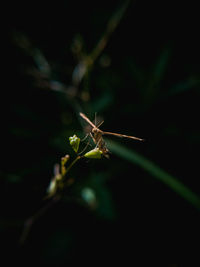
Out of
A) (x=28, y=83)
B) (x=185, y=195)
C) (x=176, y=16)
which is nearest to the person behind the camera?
(x=185, y=195)

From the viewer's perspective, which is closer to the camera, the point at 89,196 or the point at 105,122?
the point at 89,196

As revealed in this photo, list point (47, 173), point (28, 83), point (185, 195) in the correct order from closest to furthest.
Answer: point (185, 195), point (47, 173), point (28, 83)

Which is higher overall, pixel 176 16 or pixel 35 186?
pixel 176 16

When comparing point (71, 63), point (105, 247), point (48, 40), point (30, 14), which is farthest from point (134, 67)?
point (105, 247)

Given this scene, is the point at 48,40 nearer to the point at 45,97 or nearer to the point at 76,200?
the point at 45,97

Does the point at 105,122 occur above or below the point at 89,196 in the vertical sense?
above

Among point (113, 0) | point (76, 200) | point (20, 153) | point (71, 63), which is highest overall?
point (113, 0)

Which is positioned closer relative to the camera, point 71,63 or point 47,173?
point 47,173
